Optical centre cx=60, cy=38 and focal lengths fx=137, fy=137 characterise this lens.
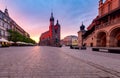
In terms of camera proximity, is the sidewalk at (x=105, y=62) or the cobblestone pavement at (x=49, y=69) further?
the sidewalk at (x=105, y=62)

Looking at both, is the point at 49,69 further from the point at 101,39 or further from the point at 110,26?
the point at 101,39

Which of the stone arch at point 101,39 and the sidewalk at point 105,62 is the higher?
the stone arch at point 101,39

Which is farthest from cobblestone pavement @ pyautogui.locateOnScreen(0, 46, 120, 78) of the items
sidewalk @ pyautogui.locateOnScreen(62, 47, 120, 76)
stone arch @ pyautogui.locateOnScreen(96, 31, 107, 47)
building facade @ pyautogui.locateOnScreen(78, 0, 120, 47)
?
stone arch @ pyautogui.locateOnScreen(96, 31, 107, 47)

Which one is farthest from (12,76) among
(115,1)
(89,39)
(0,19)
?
(0,19)

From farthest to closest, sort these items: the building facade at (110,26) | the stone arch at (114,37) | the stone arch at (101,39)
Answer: the stone arch at (101,39) → the stone arch at (114,37) → the building facade at (110,26)

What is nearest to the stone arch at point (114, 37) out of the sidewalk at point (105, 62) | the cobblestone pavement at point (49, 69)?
the sidewalk at point (105, 62)

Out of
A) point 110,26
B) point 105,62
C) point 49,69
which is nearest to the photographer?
point 49,69

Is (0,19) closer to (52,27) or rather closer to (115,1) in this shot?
(115,1)

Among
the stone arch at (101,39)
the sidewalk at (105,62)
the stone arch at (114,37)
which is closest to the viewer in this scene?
the sidewalk at (105,62)

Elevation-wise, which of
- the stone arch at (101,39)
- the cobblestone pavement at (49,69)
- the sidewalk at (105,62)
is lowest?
the sidewalk at (105,62)

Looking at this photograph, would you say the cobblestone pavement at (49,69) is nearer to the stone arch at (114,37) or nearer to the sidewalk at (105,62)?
the sidewalk at (105,62)

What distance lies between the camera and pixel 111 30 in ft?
99.7

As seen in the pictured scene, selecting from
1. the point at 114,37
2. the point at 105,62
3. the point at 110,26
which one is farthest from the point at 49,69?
the point at 114,37

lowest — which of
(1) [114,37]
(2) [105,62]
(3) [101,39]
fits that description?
(2) [105,62]
